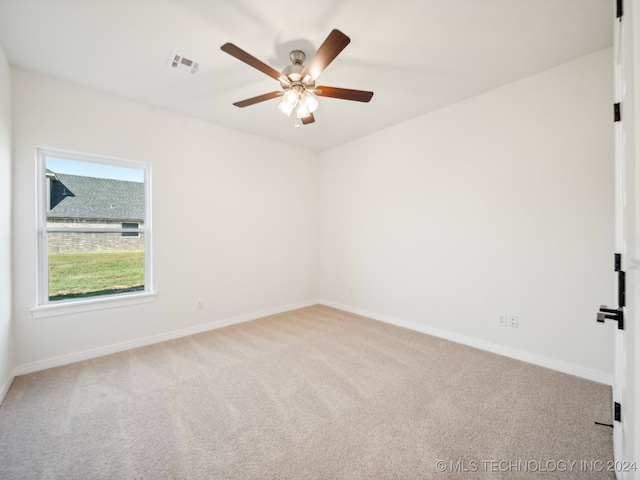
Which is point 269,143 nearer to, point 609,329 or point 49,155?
point 49,155

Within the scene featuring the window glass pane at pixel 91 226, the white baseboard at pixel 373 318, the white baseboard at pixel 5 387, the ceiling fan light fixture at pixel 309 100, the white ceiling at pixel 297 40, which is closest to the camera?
the white ceiling at pixel 297 40

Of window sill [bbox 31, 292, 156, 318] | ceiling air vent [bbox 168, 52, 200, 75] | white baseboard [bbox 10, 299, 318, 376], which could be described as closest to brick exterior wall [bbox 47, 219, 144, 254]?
window sill [bbox 31, 292, 156, 318]

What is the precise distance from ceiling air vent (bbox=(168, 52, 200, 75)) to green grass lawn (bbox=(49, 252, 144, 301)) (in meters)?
2.09

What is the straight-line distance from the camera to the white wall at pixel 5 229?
83.4 inches

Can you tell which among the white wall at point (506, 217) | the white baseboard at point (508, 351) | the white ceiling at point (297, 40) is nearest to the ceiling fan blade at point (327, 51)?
the white ceiling at point (297, 40)

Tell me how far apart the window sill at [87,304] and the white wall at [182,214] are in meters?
0.06

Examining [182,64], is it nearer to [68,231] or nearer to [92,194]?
[92,194]

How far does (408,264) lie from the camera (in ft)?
11.8

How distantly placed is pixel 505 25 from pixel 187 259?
→ 385cm

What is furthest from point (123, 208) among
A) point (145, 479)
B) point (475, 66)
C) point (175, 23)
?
point (475, 66)

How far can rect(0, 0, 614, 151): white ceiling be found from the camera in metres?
1.79

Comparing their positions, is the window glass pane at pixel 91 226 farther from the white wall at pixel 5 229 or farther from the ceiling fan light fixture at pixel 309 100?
the ceiling fan light fixture at pixel 309 100

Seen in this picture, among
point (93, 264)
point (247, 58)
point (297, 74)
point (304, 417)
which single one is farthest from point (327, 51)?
point (93, 264)

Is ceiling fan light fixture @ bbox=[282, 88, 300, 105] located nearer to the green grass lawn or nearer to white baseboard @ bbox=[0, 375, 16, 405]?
the green grass lawn
